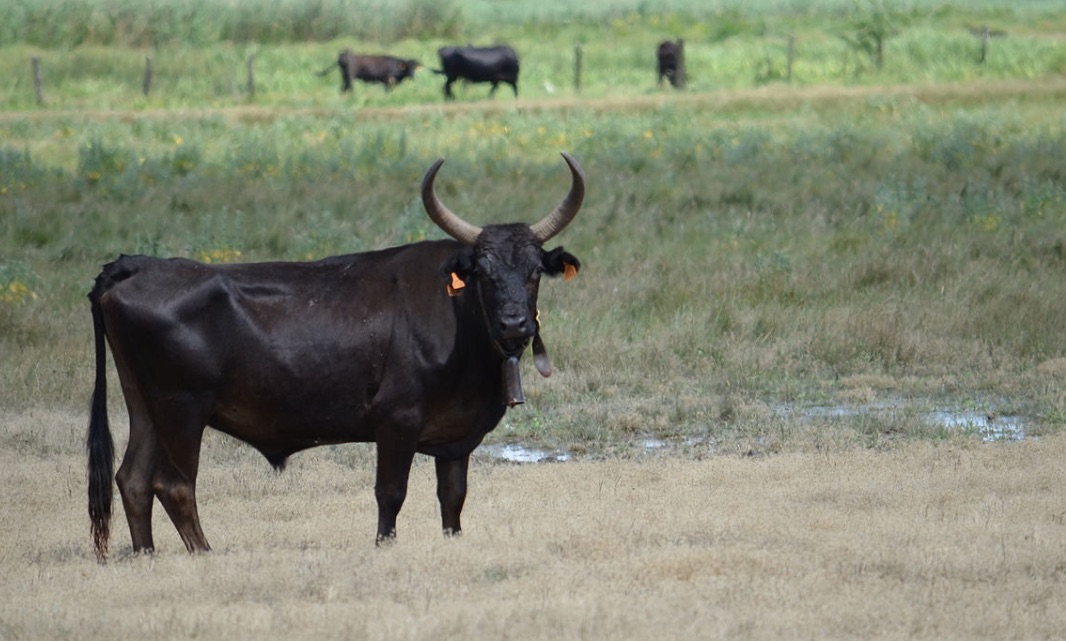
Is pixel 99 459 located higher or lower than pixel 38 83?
higher

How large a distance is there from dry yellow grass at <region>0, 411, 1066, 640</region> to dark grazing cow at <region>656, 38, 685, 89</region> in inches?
1188

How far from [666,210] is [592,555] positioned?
12.2 meters

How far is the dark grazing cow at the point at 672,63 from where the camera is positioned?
39094 millimetres

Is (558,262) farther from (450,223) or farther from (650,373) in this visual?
(650,373)

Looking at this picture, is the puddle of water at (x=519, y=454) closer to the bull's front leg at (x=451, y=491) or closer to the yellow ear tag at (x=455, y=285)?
the bull's front leg at (x=451, y=491)

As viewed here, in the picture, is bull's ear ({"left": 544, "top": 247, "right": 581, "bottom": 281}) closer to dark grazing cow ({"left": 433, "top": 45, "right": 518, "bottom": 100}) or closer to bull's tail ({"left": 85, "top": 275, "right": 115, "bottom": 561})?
bull's tail ({"left": 85, "top": 275, "right": 115, "bottom": 561})

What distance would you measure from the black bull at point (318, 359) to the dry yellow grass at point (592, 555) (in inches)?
14.4

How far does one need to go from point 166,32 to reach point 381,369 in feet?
138

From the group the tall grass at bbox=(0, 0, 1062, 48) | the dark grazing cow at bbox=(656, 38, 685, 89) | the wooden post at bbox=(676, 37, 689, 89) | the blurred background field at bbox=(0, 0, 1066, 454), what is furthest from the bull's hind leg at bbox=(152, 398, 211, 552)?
the tall grass at bbox=(0, 0, 1062, 48)

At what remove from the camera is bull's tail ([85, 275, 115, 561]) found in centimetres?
747

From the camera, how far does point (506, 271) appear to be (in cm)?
749

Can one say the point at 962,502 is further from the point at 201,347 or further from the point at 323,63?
the point at 323,63

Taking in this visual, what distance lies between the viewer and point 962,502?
8.06 m

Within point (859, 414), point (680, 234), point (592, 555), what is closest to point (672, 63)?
point (680, 234)
